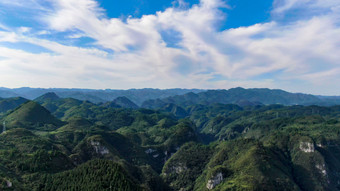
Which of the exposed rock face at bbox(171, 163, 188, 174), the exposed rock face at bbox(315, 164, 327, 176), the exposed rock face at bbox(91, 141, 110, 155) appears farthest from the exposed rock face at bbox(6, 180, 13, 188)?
the exposed rock face at bbox(315, 164, 327, 176)

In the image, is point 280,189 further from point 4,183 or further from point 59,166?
point 4,183

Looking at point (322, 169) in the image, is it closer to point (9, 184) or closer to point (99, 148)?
point (99, 148)

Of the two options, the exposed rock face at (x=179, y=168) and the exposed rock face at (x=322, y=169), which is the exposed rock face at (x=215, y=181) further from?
the exposed rock face at (x=322, y=169)

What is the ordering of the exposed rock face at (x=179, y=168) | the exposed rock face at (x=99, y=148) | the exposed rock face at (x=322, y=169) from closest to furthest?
the exposed rock face at (x=99, y=148)
the exposed rock face at (x=322, y=169)
the exposed rock face at (x=179, y=168)

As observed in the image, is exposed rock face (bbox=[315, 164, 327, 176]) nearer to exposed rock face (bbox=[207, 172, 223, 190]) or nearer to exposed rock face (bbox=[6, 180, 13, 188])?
exposed rock face (bbox=[207, 172, 223, 190])

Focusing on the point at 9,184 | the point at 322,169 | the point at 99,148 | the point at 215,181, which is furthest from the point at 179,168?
the point at 9,184

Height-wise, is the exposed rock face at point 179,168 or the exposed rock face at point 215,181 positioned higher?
the exposed rock face at point 215,181

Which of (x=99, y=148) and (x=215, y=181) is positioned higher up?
(x=99, y=148)

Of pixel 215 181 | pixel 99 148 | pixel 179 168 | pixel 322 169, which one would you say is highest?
pixel 99 148

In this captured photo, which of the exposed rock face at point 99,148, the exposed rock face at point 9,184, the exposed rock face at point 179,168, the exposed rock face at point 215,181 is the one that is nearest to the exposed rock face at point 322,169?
the exposed rock face at point 215,181
